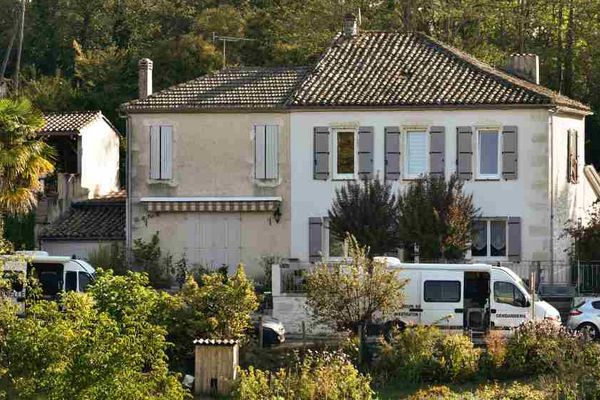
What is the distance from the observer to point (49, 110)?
7144 cm

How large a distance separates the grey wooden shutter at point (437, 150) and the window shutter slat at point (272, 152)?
15.9ft

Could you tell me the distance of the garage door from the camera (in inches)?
2084

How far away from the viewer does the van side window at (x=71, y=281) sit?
47.0m

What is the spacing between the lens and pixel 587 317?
148ft

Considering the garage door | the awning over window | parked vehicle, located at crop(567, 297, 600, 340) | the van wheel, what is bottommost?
the van wheel

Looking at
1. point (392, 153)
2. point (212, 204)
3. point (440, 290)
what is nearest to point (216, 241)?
point (212, 204)

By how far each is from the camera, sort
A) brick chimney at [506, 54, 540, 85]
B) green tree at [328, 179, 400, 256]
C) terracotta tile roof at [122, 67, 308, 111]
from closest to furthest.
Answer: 1. green tree at [328, 179, 400, 256]
2. terracotta tile roof at [122, 67, 308, 111]
3. brick chimney at [506, 54, 540, 85]

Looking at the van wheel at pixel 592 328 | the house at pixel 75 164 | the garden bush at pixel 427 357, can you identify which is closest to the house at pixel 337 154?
the house at pixel 75 164

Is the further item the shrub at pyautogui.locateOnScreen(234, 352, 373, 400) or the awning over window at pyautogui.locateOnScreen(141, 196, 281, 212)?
the awning over window at pyautogui.locateOnScreen(141, 196, 281, 212)

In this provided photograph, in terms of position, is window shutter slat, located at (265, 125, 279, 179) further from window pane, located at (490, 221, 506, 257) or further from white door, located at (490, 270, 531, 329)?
white door, located at (490, 270, 531, 329)

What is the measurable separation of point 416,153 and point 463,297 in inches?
352

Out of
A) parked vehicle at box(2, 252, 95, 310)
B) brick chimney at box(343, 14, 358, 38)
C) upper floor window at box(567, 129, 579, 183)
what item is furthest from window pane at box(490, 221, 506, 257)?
parked vehicle at box(2, 252, 95, 310)

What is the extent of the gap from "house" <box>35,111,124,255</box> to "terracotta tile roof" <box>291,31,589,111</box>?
9443 mm

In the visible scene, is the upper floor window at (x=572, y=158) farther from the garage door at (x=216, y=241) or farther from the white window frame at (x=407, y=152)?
the garage door at (x=216, y=241)
